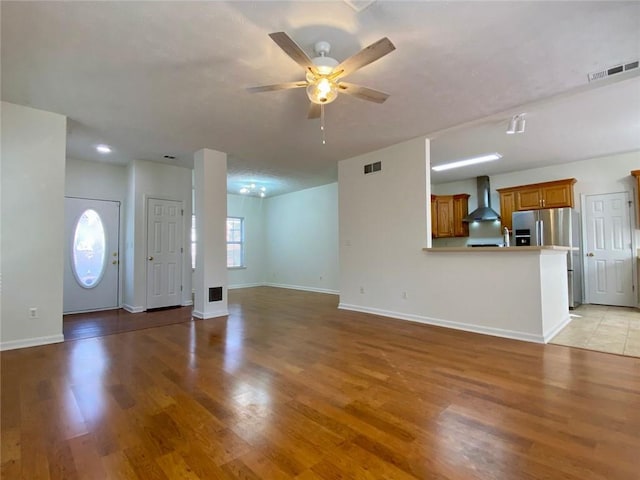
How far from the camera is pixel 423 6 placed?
2.14 m

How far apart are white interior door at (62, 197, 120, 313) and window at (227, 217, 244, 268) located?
128 inches

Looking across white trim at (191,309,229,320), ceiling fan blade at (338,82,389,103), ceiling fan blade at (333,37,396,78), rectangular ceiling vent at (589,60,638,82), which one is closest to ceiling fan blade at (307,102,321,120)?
ceiling fan blade at (338,82,389,103)

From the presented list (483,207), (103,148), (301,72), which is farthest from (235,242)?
(301,72)

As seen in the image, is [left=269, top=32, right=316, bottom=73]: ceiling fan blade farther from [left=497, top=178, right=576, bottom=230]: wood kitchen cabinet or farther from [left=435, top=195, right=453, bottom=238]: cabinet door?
[left=435, top=195, right=453, bottom=238]: cabinet door

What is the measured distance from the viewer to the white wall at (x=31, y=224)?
3.49 meters

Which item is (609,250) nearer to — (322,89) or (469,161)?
(469,161)

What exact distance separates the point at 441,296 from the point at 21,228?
17.4ft

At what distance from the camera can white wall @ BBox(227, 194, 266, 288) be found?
9055 millimetres

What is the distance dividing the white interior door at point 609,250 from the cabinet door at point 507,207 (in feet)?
3.98

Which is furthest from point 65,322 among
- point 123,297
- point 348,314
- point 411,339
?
point 411,339

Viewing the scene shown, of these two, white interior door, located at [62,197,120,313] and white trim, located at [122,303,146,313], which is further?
white trim, located at [122,303,146,313]

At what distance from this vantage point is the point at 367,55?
7.22 feet

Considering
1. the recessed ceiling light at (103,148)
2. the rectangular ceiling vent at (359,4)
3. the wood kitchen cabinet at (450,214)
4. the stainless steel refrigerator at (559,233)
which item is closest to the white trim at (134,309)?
the recessed ceiling light at (103,148)

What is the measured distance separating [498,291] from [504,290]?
71 mm
